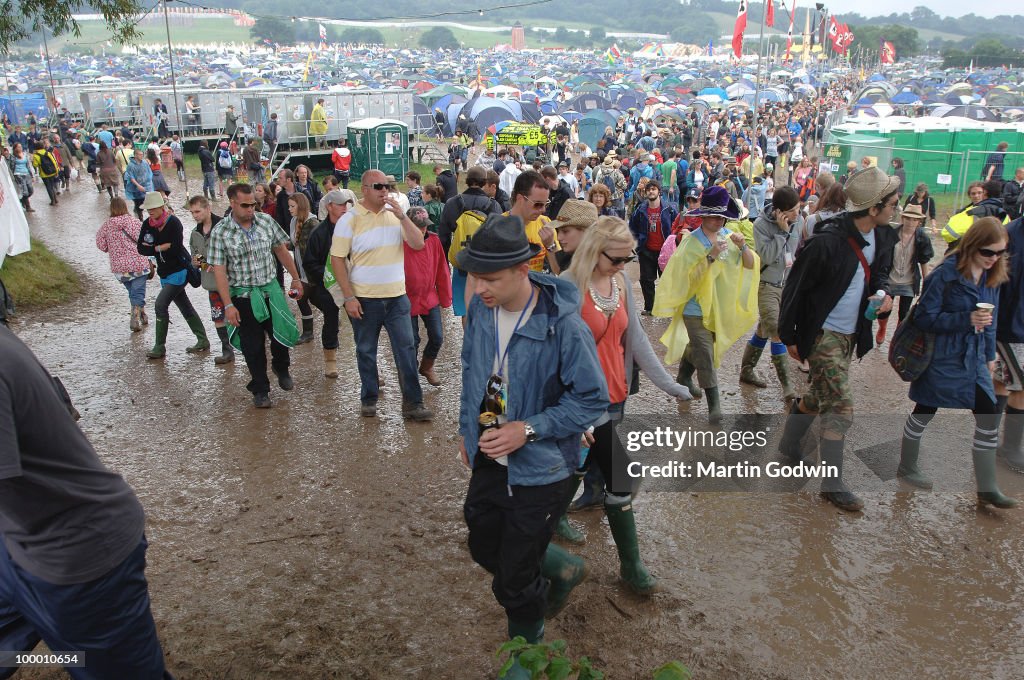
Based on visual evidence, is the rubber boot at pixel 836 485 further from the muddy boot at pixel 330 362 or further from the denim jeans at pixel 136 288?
the denim jeans at pixel 136 288

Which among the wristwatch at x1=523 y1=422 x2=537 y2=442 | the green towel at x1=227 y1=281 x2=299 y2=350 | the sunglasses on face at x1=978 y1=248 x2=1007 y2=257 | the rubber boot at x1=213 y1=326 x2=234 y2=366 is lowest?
the rubber boot at x1=213 y1=326 x2=234 y2=366

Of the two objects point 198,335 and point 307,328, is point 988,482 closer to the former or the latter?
point 307,328

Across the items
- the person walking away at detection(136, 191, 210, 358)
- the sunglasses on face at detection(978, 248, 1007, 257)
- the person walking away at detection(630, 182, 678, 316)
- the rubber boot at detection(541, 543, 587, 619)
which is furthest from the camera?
the person walking away at detection(630, 182, 678, 316)

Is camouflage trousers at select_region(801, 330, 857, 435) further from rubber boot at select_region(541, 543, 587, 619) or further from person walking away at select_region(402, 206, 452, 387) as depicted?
person walking away at select_region(402, 206, 452, 387)

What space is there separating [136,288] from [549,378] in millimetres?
7405

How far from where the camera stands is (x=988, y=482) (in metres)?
4.68

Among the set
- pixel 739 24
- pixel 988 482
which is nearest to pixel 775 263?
pixel 988 482

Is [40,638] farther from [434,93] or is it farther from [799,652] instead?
[434,93]

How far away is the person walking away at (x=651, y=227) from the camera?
8.92 meters

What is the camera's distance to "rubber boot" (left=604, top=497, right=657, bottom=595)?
12.2 feet

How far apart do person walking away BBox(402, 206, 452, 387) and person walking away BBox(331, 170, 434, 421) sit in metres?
0.29

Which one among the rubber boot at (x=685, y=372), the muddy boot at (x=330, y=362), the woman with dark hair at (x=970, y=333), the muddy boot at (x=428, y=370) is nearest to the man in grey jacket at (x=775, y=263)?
the rubber boot at (x=685, y=372)

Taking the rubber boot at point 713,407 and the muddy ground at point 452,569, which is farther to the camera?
the rubber boot at point 713,407

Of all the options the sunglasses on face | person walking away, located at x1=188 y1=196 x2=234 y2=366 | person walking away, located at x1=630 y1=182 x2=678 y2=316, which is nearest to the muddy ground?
person walking away, located at x1=188 y1=196 x2=234 y2=366
